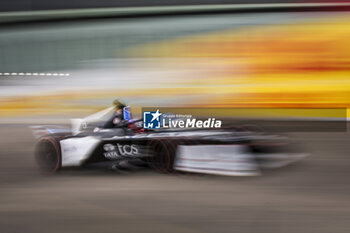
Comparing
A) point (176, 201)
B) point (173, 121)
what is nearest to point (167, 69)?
point (173, 121)

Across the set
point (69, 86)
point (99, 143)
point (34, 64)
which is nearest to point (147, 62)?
point (69, 86)

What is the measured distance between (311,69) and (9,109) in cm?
732

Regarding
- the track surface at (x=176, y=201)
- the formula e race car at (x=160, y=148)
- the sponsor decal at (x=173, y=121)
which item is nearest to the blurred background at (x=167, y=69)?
the track surface at (x=176, y=201)

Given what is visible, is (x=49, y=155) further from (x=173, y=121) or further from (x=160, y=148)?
(x=173, y=121)

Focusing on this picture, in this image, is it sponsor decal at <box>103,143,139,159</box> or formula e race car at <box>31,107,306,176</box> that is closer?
formula e race car at <box>31,107,306,176</box>

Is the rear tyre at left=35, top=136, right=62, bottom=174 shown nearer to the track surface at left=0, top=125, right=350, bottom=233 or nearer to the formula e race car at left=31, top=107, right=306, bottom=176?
the formula e race car at left=31, top=107, right=306, bottom=176

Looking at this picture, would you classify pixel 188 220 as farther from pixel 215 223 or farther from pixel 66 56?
pixel 66 56

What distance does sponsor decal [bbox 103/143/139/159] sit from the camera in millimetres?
5492

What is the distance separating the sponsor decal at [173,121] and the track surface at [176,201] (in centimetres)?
55

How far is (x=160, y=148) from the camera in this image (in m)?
5.42

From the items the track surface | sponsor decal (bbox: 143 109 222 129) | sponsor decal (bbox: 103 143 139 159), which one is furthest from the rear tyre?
sponsor decal (bbox: 143 109 222 129)

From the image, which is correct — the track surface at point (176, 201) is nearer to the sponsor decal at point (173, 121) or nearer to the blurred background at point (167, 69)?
the blurred background at point (167, 69)

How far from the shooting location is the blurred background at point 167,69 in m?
5.42

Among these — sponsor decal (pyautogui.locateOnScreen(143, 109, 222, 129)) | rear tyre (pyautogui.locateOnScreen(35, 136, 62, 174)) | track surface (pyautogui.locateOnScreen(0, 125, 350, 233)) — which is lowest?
track surface (pyautogui.locateOnScreen(0, 125, 350, 233))
